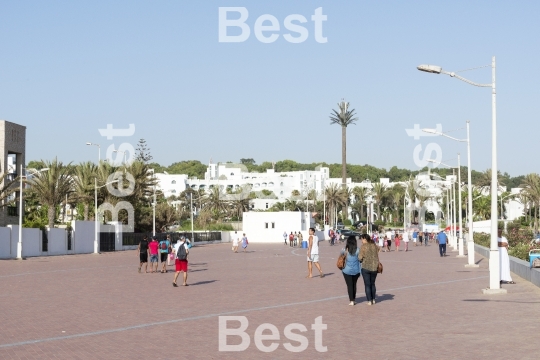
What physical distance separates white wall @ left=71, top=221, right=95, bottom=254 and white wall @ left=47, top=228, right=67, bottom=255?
147cm

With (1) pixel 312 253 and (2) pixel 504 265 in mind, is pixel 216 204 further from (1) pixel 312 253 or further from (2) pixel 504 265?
(2) pixel 504 265

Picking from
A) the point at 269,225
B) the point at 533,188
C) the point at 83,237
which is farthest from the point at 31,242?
the point at 533,188

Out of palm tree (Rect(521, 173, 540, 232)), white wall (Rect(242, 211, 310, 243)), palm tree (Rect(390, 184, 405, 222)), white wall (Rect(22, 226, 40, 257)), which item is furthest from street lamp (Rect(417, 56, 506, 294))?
palm tree (Rect(390, 184, 405, 222))

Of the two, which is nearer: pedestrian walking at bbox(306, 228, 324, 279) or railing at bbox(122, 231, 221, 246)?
pedestrian walking at bbox(306, 228, 324, 279)

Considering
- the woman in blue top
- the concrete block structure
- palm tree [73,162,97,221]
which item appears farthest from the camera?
palm tree [73,162,97,221]

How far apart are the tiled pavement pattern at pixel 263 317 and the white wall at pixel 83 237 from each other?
32.0 m

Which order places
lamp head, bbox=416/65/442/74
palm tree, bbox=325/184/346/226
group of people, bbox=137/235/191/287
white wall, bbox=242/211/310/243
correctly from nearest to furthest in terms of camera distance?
lamp head, bbox=416/65/442/74 < group of people, bbox=137/235/191/287 < white wall, bbox=242/211/310/243 < palm tree, bbox=325/184/346/226

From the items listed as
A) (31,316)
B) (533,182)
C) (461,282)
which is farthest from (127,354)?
(533,182)

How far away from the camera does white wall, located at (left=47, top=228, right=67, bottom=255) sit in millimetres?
53469

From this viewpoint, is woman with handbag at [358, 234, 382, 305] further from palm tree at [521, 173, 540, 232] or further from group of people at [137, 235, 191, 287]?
palm tree at [521, 173, 540, 232]

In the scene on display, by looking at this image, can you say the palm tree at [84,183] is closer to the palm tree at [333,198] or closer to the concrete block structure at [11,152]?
the concrete block structure at [11,152]

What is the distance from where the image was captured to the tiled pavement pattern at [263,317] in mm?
10969

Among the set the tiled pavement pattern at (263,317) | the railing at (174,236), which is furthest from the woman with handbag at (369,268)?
the railing at (174,236)

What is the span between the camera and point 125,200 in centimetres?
7325
